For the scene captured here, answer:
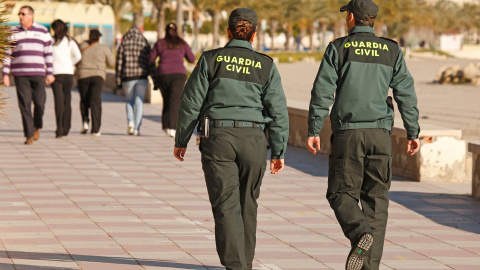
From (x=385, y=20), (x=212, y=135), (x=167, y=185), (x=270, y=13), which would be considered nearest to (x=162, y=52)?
(x=167, y=185)

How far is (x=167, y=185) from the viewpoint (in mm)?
10180

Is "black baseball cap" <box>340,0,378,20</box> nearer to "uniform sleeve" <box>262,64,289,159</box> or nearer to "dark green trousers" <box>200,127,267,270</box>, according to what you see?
"uniform sleeve" <box>262,64,289,159</box>

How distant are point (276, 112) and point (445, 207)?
13.1ft

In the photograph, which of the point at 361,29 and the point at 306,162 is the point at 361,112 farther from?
the point at 306,162

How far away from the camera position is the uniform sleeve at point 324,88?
575 centimetres

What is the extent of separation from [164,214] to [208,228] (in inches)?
29.0

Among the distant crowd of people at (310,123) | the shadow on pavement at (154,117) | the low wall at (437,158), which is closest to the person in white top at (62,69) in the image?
the shadow on pavement at (154,117)

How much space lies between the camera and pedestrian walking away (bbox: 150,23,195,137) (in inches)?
581

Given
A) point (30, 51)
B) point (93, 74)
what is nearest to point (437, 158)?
point (30, 51)

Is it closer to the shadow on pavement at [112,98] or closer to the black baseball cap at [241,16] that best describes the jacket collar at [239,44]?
the black baseball cap at [241,16]

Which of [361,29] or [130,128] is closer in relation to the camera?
[361,29]

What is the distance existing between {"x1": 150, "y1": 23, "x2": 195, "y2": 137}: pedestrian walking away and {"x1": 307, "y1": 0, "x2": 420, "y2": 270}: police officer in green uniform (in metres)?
8.98

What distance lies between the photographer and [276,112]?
5582 millimetres

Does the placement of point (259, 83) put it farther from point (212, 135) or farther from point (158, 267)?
point (158, 267)
